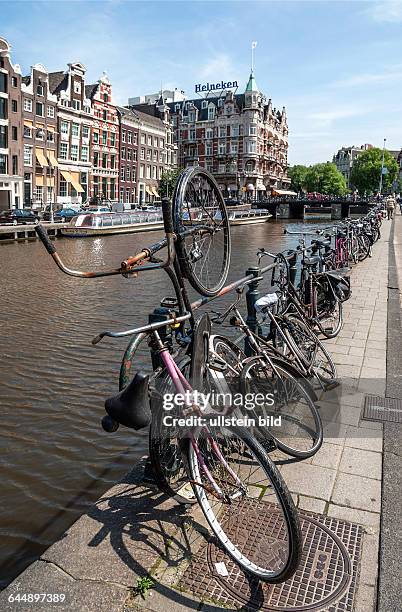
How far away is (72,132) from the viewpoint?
2110 inches

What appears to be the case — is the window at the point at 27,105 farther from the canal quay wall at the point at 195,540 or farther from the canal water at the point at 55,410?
the canal quay wall at the point at 195,540

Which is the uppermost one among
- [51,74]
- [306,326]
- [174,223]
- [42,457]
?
[51,74]

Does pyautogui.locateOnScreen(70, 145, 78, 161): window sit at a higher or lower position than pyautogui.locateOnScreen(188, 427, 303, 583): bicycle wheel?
higher

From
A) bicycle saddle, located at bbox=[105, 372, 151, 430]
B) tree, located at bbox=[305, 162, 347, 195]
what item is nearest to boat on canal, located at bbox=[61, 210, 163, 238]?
bicycle saddle, located at bbox=[105, 372, 151, 430]

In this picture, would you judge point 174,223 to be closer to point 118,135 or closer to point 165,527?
point 165,527

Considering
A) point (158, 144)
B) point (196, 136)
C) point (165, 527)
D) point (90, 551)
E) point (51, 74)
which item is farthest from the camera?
point (196, 136)

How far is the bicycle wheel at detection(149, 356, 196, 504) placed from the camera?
9.29 feet

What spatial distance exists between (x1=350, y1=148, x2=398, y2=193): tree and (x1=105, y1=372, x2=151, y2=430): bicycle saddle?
398ft

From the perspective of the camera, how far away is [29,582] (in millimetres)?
2502

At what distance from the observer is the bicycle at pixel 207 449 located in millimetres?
2498

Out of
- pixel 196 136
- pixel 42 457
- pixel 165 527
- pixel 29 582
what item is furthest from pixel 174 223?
pixel 196 136

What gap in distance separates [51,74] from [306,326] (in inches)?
2283

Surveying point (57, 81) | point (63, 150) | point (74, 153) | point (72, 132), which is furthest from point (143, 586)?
point (57, 81)

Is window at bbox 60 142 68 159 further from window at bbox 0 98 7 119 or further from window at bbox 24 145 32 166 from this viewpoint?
window at bbox 0 98 7 119
